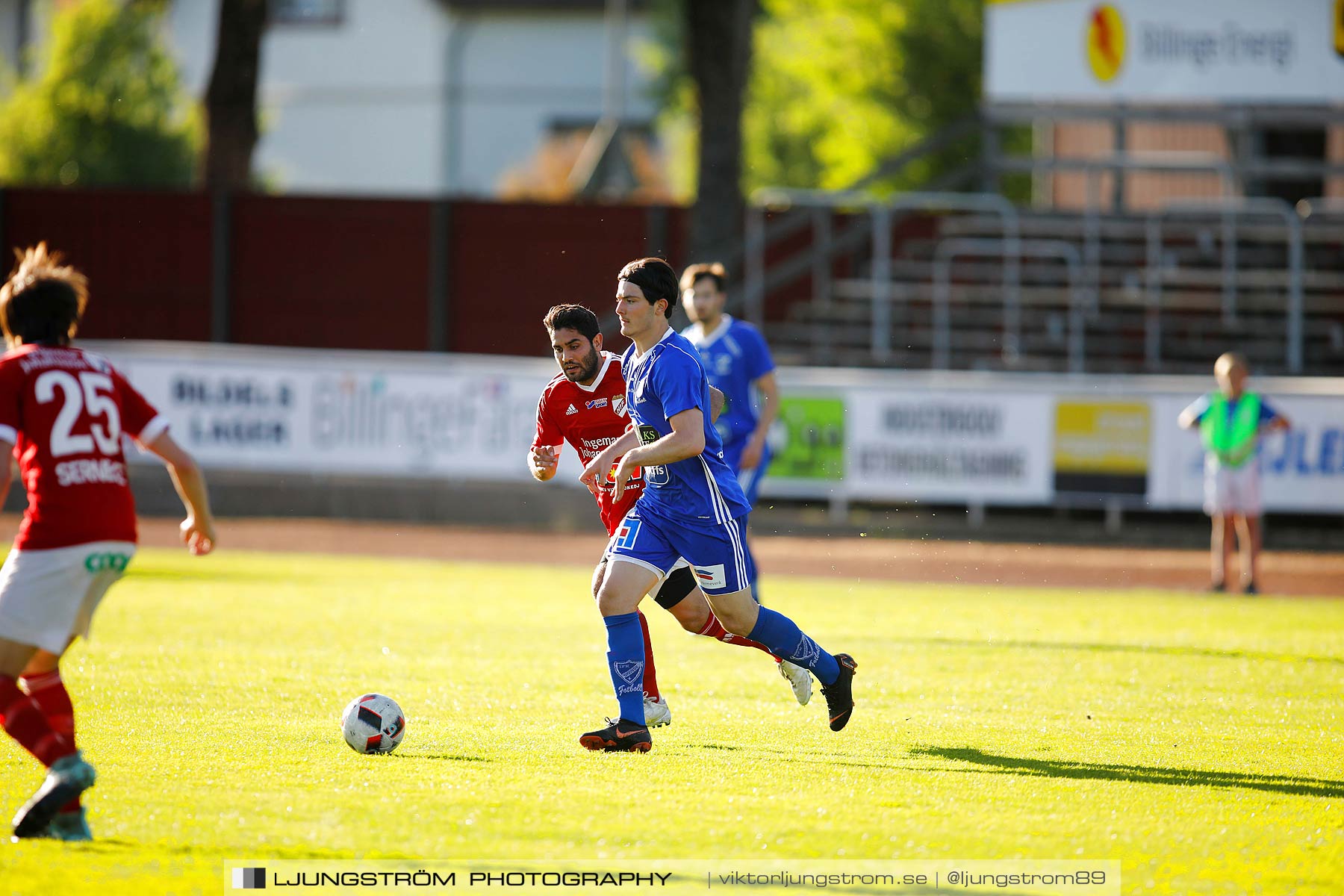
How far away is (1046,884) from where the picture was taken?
5.25 m

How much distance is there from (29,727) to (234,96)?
22592mm

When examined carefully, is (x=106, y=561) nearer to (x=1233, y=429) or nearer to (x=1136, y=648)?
(x=1136, y=648)

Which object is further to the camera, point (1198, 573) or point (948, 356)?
point (948, 356)

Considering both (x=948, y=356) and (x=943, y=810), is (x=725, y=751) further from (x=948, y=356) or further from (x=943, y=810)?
(x=948, y=356)

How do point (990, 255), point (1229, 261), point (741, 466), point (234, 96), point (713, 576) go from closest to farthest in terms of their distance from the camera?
point (713, 576), point (741, 466), point (1229, 261), point (990, 255), point (234, 96)

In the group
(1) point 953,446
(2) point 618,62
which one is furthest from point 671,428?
(2) point 618,62

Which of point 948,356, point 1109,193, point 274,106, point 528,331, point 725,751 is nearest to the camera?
point 725,751

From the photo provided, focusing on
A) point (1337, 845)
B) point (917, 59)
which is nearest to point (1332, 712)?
point (1337, 845)

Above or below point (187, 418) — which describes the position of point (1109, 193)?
above

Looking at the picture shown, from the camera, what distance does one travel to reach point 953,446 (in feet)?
63.4

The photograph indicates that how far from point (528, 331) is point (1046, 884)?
21.1 metres

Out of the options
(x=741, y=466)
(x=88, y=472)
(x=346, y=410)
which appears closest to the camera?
(x=88, y=472)

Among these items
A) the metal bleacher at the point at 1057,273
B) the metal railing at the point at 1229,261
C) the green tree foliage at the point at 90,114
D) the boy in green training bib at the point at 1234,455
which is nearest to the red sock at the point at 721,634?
the boy in green training bib at the point at 1234,455

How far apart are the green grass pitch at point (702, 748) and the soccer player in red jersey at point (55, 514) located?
1.12 feet
